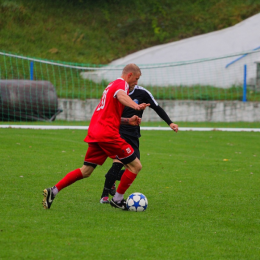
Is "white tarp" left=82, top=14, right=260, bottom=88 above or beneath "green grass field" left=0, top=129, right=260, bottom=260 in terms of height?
→ above

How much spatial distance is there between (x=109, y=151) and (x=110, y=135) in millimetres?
217

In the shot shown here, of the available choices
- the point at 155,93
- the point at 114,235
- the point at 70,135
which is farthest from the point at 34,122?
the point at 114,235

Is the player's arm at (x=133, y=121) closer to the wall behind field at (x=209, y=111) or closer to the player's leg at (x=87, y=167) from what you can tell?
the player's leg at (x=87, y=167)

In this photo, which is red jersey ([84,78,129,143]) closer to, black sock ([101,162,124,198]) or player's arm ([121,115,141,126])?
player's arm ([121,115,141,126])

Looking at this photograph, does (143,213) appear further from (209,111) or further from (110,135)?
(209,111)

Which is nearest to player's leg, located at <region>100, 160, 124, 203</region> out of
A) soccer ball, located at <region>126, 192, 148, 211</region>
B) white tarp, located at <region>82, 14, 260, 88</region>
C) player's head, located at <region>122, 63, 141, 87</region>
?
soccer ball, located at <region>126, 192, 148, 211</region>

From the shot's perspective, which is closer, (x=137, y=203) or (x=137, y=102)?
(x=137, y=203)

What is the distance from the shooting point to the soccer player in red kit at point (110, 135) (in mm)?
5273

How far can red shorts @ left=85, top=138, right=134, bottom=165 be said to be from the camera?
5.35 m

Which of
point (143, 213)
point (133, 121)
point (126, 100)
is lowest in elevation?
point (143, 213)

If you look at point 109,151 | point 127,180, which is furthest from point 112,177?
point 109,151

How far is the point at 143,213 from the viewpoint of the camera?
17.7 ft

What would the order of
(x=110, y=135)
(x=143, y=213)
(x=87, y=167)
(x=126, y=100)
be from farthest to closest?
(x=87, y=167) → (x=143, y=213) → (x=110, y=135) → (x=126, y=100)

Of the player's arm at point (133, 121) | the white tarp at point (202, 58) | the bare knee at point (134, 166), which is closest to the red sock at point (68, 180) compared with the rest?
the bare knee at point (134, 166)
